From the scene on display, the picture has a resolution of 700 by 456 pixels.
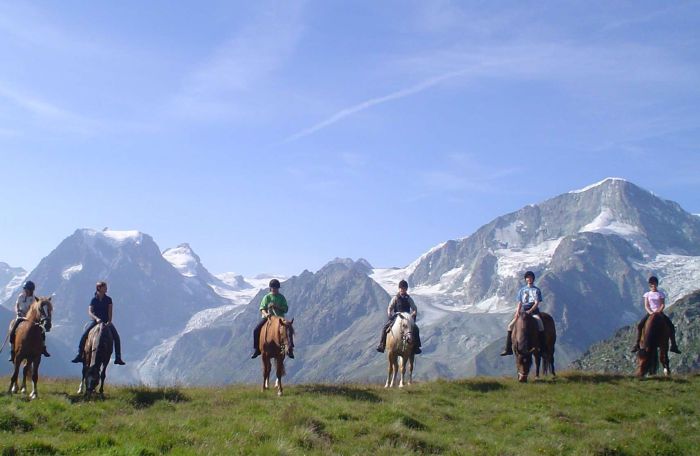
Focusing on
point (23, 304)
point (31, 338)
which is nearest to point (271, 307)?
point (31, 338)

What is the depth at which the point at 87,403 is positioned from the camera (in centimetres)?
1908

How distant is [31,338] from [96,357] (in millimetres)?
2056

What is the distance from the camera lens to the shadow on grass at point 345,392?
21.5 meters

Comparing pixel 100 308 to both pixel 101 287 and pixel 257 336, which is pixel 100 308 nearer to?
pixel 101 287

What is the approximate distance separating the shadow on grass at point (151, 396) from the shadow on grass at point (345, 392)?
4269mm

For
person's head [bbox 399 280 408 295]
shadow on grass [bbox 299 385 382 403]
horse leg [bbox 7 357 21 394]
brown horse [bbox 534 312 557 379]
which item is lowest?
shadow on grass [bbox 299 385 382 403]

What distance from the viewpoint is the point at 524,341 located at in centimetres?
2602

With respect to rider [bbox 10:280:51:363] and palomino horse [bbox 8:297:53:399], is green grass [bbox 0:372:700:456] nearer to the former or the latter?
palomino horse [bbox 8:297:53:399]

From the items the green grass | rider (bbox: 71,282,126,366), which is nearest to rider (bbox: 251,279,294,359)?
the green grass

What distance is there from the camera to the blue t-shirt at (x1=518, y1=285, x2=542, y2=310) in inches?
1063

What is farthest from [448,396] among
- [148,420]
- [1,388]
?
[1,388]

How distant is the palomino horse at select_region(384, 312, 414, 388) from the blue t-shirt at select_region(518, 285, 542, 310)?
4.80m

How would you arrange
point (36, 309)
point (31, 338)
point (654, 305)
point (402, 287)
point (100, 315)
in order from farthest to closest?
1. point (654, 305)
2. point (402, 287)
3. point (100, 315)
4. point (36, 309)
5. point (31, 338)

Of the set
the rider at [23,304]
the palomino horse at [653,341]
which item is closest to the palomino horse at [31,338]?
→ the rider at [23,304]
